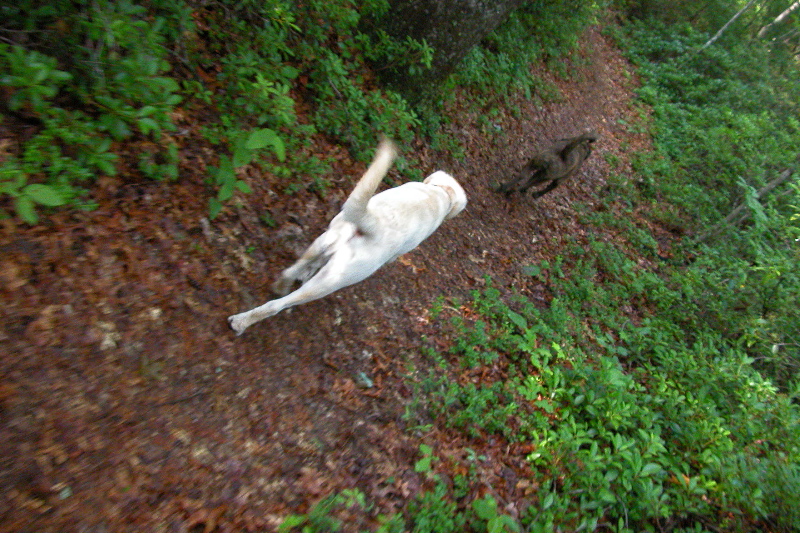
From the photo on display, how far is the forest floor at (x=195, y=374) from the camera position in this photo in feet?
7.14

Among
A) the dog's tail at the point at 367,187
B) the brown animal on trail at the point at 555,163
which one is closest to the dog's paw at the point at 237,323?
the dog's tail at the point at 367,187

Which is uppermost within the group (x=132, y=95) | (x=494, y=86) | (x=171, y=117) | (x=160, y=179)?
(x=494, y=86)

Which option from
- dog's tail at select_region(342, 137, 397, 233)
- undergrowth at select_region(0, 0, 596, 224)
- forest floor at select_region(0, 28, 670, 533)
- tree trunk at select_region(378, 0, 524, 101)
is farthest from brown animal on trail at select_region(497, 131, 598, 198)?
dog's tail at select_region(342, 137, 397, 233)

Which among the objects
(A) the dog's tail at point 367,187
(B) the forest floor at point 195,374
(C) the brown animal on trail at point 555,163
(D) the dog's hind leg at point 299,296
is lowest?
(B) the forest floor at point 195,374

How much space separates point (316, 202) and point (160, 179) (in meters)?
1.50

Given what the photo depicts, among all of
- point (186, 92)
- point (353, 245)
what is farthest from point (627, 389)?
point (186, 92)

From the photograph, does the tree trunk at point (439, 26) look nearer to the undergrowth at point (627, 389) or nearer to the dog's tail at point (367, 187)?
the undergrowth at point (627, 389)

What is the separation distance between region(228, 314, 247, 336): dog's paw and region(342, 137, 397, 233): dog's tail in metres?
1.05

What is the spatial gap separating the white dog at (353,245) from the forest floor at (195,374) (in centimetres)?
34

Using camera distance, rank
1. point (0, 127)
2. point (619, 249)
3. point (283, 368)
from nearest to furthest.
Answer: point (0, 127) < point (283, 368) < point (619, 249)

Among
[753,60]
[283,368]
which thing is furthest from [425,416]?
[753,60]

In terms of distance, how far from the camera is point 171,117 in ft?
11.5

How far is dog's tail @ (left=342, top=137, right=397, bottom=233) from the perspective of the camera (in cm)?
268

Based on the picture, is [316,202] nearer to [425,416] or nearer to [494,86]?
[425,416]
